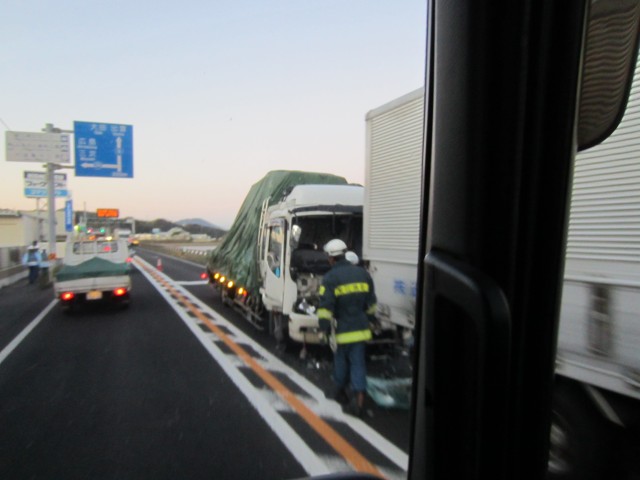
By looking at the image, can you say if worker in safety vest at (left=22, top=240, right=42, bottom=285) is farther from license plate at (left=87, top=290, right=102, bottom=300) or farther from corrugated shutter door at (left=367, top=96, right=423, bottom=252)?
corrugated shutter door at (left=367, top=96, right=423, bottom=252)

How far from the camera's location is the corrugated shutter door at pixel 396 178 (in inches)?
216

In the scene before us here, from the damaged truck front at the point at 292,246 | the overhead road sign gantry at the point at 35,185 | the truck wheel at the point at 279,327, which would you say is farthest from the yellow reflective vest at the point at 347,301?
the overhead road sign gantry at the point at 35,185

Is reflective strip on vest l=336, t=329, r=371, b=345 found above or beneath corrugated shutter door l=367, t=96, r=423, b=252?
beneath

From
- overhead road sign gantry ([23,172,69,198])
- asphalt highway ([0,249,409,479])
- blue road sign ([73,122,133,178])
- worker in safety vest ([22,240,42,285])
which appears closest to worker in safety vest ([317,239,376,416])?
asphalt highway ([0,249,409,479])

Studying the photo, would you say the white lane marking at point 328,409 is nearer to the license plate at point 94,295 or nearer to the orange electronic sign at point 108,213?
the license plate at point 94,295

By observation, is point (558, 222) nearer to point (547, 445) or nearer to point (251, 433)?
point (547, 445)

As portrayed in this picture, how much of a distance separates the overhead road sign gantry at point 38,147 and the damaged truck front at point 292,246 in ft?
38.1

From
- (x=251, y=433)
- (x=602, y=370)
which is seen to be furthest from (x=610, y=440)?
(x=251, y=433)

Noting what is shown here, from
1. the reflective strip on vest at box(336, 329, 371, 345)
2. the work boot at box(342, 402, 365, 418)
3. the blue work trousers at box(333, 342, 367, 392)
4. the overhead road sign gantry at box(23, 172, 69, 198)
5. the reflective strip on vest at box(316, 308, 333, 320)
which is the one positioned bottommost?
the work boot at box(342, 402, 365, 418)

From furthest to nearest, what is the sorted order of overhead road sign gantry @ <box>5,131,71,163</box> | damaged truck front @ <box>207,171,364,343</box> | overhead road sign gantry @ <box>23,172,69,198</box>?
overhead road sign gantry @ <box>23,172,69,198</box> < overhead road sign gantry @ <box>5,131,71,163</box> < damaged truck front @ <box>207,171,364,343</box>

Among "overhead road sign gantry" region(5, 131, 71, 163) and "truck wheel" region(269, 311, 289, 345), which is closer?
"truck wheel" region(269, 311, 289, 345)

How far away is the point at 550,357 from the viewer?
4.68ft

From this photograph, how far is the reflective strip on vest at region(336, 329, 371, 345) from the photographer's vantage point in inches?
217

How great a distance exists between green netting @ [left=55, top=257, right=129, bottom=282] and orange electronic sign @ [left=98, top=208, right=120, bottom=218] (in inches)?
1206
